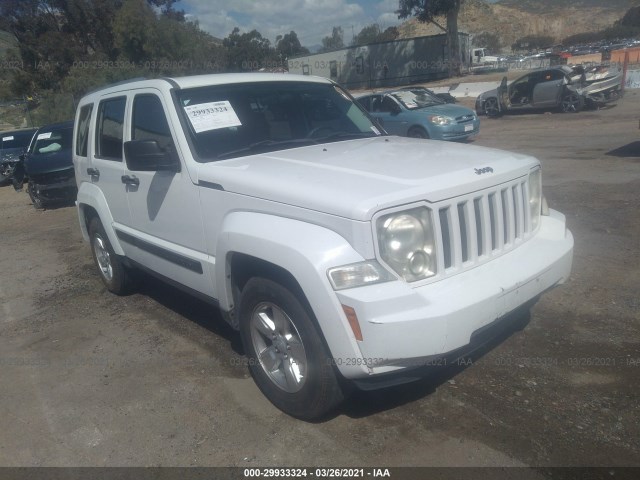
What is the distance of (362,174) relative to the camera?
3.38 m

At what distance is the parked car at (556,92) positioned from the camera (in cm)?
1850

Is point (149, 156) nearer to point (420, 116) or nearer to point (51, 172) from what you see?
point (51, 172)

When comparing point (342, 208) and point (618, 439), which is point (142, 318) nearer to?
point (342, 208)

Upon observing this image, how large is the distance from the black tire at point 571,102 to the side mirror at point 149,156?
17722mm

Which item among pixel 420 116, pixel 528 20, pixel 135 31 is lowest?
pixel 420 116

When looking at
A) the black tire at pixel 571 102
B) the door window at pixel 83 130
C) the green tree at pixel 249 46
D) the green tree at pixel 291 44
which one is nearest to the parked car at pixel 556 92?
the black tire at pixel 571 102

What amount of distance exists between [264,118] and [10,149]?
1593 centimetres

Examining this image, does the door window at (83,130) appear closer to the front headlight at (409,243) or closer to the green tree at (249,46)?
the front headlight at (409,243)

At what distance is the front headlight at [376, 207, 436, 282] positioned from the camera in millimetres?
2980

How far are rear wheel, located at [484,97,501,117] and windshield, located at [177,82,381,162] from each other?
17.6 metres

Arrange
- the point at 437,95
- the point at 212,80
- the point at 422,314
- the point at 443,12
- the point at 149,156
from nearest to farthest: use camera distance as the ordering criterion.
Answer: the point at 422,314
the point at 149,156
the point at 212,80
the point at 437,95
the point at 443,12

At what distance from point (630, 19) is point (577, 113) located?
219 ft

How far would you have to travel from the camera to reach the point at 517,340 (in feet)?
14.0

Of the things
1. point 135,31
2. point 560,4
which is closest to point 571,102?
point 135,31
